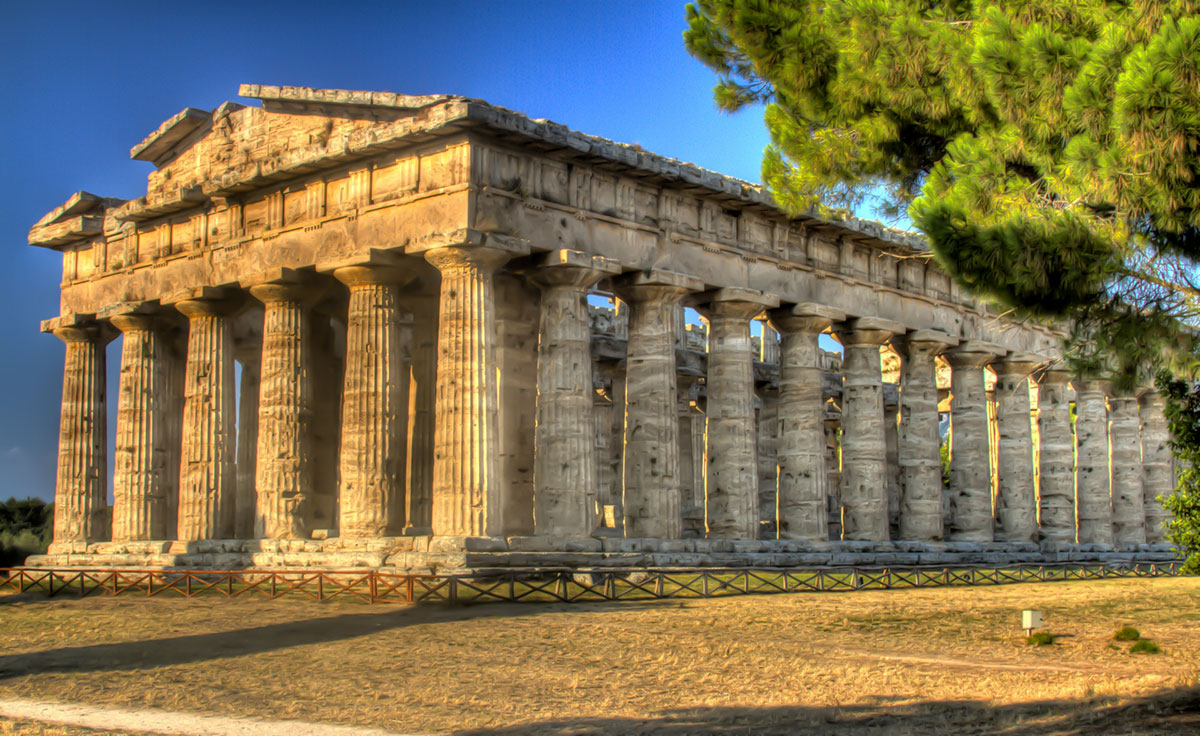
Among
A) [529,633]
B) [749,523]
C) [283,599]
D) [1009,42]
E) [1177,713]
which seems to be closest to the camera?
[1177,713]

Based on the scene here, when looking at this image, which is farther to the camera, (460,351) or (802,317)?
(802,317)

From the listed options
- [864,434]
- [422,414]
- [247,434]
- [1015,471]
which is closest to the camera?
[422,414]

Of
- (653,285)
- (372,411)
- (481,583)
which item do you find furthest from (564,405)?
(481,583)

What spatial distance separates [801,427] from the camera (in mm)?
27766

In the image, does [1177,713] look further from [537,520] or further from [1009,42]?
[537,520]

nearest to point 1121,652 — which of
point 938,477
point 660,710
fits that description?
point 660,710

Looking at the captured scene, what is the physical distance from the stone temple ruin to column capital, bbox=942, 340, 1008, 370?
9cm

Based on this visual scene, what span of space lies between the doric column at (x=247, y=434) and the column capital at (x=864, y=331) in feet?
45.2

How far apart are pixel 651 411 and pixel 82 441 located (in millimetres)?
13817

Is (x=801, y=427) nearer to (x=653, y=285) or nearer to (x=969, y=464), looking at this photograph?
(x=653, y=285)

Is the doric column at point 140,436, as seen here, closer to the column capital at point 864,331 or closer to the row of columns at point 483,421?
the row of columns at point 483,421

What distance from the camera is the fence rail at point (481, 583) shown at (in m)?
18.8

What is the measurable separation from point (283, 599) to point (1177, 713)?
531 inches

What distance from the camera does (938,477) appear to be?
31.1 m
